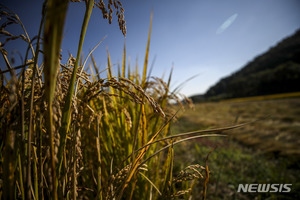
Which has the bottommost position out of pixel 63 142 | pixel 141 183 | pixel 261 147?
pixel 261 147

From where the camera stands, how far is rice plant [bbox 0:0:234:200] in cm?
40

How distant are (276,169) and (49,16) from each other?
3890mm

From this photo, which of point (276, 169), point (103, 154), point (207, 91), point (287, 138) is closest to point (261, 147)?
point (287, 138)

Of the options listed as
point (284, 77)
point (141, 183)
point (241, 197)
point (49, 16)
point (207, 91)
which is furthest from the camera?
point (207, 91)

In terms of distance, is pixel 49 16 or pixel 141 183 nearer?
pixel 49 16

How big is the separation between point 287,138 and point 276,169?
8.27 ft

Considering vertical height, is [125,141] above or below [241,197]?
above

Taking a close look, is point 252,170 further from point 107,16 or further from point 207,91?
point 207,91

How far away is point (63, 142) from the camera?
0.55 meters

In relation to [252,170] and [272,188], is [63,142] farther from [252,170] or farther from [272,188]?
[252,170]

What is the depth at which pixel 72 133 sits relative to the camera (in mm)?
609

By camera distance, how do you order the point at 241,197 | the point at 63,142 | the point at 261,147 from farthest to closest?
the point at 261,147
the point at 241,197
the point at 63,142

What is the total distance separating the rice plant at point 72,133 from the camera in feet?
1.30

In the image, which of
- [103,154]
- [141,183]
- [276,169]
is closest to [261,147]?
[276,169]
